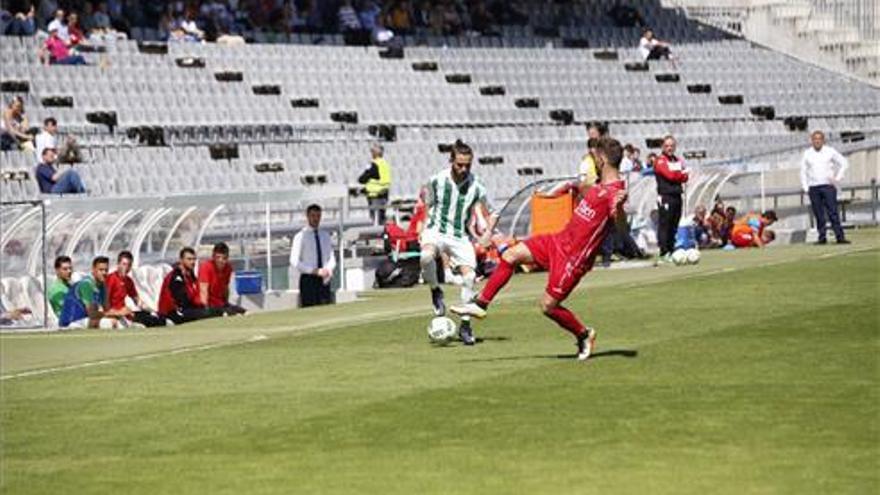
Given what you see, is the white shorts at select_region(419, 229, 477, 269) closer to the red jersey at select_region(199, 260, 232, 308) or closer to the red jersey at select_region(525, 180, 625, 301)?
the red jersey at select_region(525, 180, 625, 301)

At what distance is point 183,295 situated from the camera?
28.3m

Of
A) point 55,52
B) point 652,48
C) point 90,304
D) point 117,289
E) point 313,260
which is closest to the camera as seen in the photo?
point 117,289

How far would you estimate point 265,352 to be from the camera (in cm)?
2217

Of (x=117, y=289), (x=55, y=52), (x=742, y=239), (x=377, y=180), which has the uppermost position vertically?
(x=55, y=52)

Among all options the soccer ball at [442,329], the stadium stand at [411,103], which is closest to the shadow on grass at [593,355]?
the soccer ball at [442,329]

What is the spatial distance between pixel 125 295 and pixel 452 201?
648 centimetres

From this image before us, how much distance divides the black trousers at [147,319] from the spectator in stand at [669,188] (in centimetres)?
952

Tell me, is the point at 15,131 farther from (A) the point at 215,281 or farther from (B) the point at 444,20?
(B) the point at 444,20

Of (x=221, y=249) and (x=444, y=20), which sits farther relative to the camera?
(x=444, y=20)

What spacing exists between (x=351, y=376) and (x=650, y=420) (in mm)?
4324

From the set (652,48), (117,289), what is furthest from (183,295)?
(652,48)

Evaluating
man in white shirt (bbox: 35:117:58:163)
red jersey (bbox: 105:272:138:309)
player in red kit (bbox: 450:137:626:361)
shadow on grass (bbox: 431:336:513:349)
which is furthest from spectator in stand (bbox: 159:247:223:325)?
man in white shirt (bbox: 35:117:58:163)

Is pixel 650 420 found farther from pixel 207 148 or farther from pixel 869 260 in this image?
pixel 207 148

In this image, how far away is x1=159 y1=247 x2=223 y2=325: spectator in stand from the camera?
28109mm
